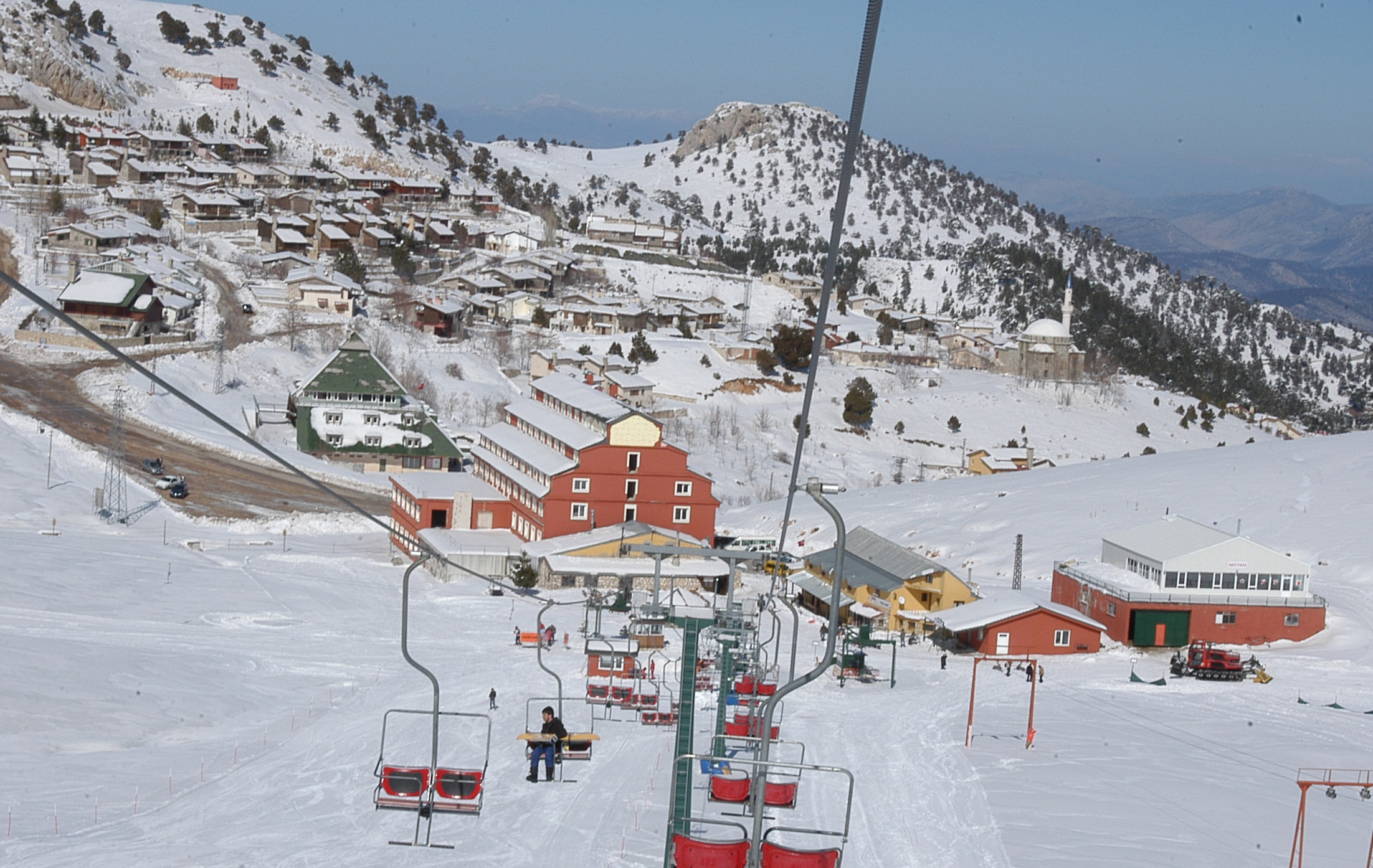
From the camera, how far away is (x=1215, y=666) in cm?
2545

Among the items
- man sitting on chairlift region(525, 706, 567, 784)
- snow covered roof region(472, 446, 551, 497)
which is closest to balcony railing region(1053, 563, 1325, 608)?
snow covered roof region(472, 446, 551, 497)

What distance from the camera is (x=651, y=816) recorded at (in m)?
16.1

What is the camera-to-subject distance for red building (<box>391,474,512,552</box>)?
3703cm

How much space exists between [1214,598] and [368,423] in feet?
90.7

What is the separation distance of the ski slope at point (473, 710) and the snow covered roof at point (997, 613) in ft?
3.20

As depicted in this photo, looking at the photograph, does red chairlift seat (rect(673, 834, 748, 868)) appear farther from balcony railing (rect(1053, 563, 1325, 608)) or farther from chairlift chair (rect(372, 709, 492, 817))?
balcony railing (rect(1053, 563, 1325, 608))

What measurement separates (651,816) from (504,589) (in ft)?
53.7

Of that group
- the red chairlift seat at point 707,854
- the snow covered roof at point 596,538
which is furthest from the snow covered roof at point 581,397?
the red chairlift seat at point 707,854

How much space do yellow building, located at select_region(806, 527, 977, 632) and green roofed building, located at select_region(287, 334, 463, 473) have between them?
1783 cm

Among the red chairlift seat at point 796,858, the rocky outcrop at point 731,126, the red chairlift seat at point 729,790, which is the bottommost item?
the red chairlift seat at point 729,790

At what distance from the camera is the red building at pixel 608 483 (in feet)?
118

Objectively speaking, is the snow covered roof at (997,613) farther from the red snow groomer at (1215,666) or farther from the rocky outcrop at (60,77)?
the rocky outcrop at (60,77)

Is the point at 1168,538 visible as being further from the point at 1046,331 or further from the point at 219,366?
the point at 1046,331

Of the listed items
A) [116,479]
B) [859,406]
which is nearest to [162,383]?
[116,479]
